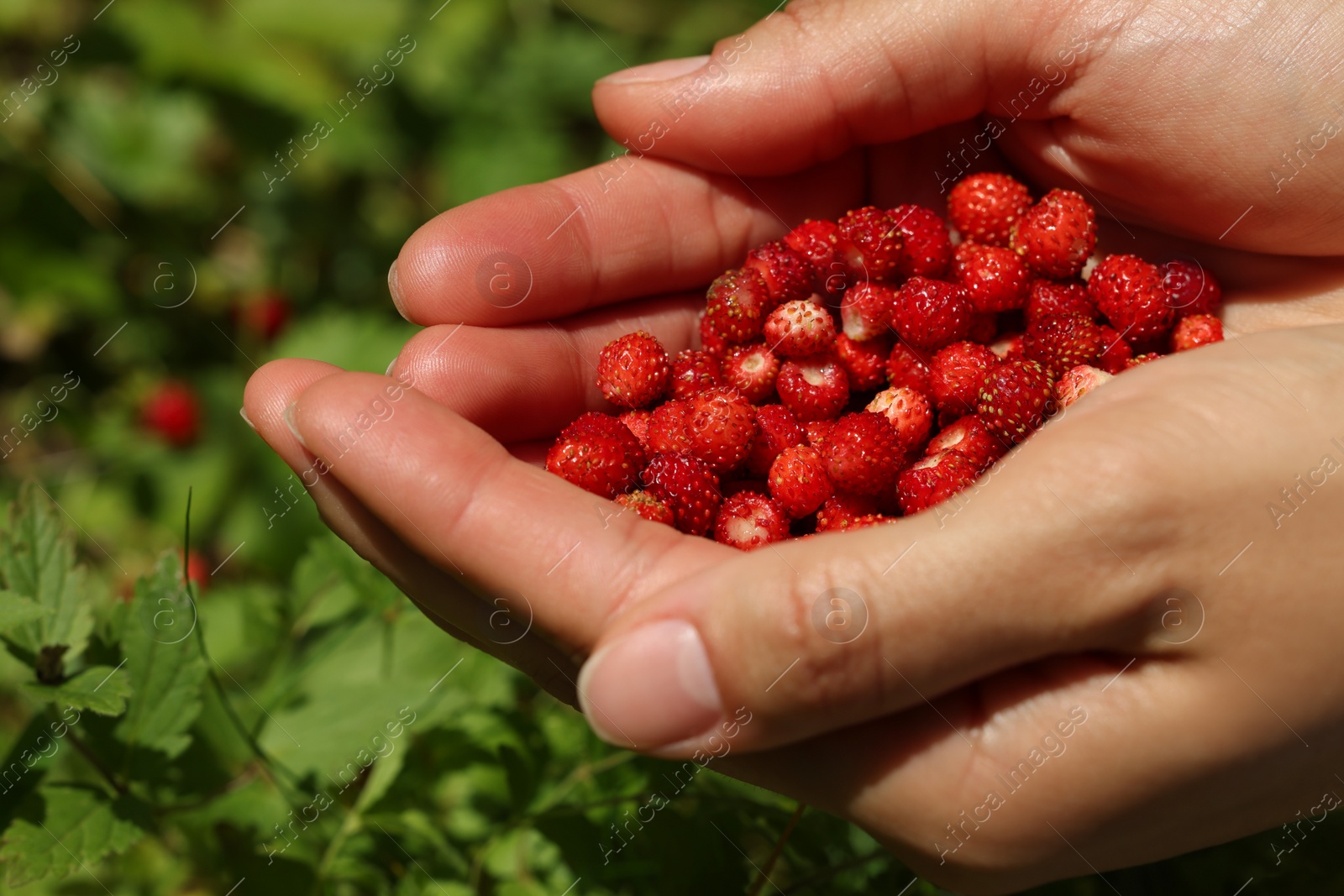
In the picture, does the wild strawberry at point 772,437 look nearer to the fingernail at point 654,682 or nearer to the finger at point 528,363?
the finger at point 528,363

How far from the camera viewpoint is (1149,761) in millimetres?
1350

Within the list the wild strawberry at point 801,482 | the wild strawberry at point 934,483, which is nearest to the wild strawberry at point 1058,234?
the wild strawberry at point 934,483

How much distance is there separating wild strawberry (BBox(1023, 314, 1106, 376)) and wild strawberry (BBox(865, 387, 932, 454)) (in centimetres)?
28

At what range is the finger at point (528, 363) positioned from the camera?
1.95 metres

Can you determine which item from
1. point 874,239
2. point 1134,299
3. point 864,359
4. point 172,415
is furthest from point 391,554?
point 172,415

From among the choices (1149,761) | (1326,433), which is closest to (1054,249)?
(1326,433)

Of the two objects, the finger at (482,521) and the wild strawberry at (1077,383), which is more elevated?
the finger at (482,521)

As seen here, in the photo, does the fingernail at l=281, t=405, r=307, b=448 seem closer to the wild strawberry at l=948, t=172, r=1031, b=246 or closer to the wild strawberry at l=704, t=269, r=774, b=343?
the wild strawberry at l=704, t=269, r=774, b=343

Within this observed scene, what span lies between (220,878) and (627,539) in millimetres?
1272

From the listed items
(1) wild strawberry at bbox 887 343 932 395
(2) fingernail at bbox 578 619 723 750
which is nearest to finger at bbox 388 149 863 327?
(1) wild strawberry at bbox 887 343 932 395

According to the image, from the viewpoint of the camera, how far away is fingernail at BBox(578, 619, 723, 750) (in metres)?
1.29

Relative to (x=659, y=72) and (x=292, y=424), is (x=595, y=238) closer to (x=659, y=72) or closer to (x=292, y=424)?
(x=659, y=72)

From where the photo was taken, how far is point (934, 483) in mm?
1919

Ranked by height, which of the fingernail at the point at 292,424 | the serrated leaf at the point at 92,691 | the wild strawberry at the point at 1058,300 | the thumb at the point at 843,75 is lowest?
the wild strawberry at the point at 1058,300
